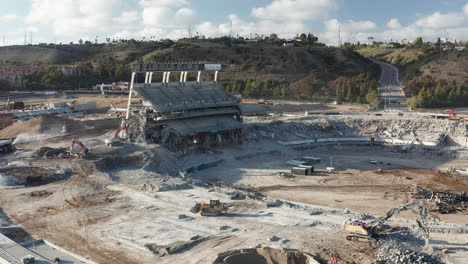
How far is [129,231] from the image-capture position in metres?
31.3

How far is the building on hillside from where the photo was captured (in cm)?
6050

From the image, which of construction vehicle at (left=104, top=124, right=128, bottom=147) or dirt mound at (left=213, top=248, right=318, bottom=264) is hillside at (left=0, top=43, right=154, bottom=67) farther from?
dirt mound at (left=213, top=248, right=318, bottom=264)

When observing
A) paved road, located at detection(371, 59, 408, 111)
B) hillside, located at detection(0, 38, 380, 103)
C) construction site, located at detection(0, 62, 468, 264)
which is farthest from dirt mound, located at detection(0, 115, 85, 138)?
paved road, located at detection(371, 59, 408, 111)

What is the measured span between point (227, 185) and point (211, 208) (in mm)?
13352

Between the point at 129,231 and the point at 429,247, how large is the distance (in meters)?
19.4

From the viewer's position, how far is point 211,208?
3459 centimetres

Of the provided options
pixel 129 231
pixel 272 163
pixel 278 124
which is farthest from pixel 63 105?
pixel 129 231

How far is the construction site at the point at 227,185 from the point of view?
28469mm

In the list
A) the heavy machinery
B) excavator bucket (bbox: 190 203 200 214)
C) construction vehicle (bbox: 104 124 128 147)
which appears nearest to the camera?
the heavy machinery

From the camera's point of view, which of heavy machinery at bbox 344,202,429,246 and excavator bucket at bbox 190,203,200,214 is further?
excavator bucket at bbox 190,203,200,214

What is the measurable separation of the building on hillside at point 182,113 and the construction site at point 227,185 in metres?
0.20

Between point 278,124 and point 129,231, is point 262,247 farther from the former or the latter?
point 278,124

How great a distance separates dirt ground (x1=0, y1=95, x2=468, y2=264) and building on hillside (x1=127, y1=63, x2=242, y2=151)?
10.3 feet

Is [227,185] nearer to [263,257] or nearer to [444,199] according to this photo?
[444,199]
